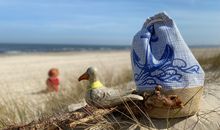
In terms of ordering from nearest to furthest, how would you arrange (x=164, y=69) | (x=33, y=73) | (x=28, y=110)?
(x=164, y=69) → (x=28, y=110) → (x=33, y=73)

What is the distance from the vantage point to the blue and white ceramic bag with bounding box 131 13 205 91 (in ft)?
9.80

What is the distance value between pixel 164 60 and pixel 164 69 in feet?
0.21

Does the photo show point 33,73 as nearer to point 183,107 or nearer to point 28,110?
point 28,110

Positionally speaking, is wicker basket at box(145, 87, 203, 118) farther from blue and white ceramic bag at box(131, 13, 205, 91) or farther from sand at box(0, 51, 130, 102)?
sand at box(0, 51, 130, 102)

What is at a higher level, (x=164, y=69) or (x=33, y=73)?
(x=164, y=69)

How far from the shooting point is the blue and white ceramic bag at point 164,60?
9.80 ft

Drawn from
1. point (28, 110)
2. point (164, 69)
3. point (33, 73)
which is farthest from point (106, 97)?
point (33, 73)

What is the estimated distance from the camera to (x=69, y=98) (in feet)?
16.9

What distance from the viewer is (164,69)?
2982mm

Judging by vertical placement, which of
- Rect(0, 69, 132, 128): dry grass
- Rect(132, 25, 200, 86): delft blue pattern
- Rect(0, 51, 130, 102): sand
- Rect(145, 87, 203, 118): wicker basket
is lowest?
Rect(0, 51, 130, 102): sand

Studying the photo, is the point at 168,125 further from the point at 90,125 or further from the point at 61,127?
the point at 61,127

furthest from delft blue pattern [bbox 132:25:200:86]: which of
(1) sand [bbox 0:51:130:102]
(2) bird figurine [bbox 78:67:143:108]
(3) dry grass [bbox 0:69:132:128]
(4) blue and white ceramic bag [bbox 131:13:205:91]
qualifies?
(1) sand [bbox 0:51:130:102]

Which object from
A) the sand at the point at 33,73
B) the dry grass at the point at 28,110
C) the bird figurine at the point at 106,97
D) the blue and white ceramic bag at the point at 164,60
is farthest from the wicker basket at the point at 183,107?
the sand at the point at 33,73

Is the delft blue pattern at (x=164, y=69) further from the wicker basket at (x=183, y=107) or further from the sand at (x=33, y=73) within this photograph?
the sand at (x=33, y=73)
